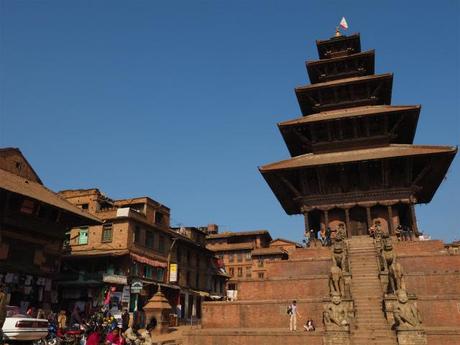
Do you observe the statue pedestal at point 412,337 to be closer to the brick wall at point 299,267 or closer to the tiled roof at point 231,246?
the brick wall at point 299,267

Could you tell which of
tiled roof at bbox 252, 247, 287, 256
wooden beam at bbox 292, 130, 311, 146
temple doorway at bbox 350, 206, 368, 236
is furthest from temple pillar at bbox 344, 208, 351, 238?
tiled roof at bbox 252, 247, 287, 256

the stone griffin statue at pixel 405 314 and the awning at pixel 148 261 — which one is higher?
the awning at pixel 148 261

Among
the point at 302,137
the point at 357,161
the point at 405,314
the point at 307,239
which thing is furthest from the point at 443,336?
the point at 302,137

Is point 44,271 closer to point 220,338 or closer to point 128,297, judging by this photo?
point 128,297

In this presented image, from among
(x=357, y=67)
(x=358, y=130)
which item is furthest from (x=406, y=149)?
(x=357, y=67)

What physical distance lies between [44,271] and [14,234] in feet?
11.7

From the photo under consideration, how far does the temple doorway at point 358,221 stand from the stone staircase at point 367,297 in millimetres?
3881

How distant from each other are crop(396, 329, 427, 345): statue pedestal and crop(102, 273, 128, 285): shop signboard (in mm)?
25918

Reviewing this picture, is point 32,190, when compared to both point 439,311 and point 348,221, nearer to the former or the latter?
point 348,221

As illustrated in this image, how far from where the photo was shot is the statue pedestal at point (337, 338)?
15.9m

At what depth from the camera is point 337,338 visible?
16.0 metres

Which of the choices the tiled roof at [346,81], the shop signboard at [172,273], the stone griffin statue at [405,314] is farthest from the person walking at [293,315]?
the shop signboard at [172,273]

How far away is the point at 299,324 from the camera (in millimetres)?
19062

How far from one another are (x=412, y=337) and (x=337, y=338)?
2615mm
